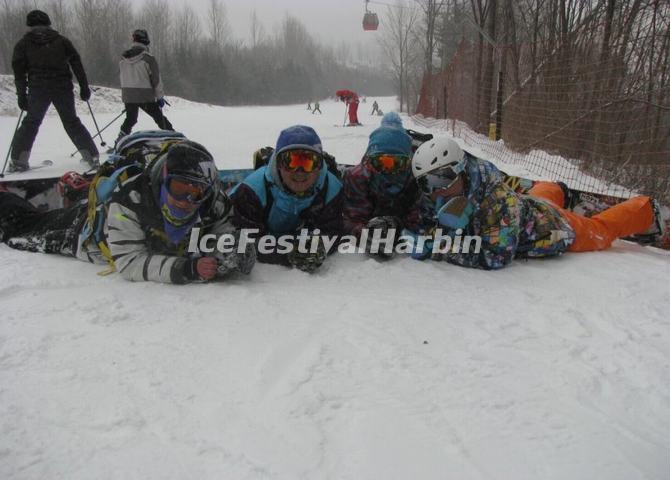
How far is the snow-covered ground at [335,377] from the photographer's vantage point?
129cm

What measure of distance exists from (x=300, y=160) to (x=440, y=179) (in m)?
0.83

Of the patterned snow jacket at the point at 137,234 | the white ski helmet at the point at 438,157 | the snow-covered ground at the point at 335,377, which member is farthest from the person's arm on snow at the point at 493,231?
the patterned snow jacket at the point at 137,234

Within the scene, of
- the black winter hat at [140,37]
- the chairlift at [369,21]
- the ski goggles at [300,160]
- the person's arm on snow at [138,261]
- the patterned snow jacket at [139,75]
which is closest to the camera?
the person's arm on snow at [138,261]

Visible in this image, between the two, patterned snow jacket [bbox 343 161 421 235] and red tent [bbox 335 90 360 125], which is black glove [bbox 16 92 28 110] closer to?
patterned snow jacket [bbox 343 161 421 235]

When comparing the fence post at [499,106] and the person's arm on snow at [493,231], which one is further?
the fence post at [499,106]

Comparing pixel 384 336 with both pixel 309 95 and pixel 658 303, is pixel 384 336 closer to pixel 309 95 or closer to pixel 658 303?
pixel 658 303

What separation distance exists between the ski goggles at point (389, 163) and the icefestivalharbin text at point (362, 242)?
42 cm

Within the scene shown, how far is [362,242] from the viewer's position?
3029 mm

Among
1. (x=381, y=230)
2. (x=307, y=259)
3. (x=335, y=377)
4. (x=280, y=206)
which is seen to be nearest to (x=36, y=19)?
(x=280, y=206)

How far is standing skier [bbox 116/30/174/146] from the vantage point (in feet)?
19.6

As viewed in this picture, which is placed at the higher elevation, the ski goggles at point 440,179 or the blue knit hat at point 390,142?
the blue knit hat at point 390,142

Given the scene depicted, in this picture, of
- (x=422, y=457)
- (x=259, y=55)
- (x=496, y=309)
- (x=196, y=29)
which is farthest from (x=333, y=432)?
(x=259, y=55)

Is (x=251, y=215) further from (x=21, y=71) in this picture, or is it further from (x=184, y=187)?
(x=21, y=71)

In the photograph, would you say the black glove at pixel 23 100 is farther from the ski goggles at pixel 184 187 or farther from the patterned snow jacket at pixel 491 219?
the patterned snow jacket at pixel 491 219
